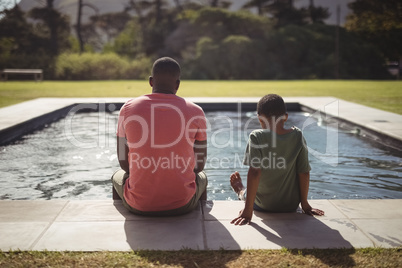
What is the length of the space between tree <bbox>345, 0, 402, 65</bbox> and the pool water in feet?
108

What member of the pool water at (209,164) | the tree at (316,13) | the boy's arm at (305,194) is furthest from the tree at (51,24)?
the boy's arm at (305,194)

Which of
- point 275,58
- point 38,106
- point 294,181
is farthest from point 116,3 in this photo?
point 294,181

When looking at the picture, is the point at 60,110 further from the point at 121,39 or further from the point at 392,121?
the point at 121,39

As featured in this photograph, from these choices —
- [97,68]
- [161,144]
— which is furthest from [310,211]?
[97,68]

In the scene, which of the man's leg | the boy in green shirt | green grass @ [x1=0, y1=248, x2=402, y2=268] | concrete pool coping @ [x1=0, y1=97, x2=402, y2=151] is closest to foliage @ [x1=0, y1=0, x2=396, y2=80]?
concrete pool coping @ [x1=0, y1=97, x2=402, y2=151]

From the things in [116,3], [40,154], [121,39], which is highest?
[116,3]

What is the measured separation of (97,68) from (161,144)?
30046 mm

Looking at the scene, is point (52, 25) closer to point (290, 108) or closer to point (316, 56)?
point (316, 56)

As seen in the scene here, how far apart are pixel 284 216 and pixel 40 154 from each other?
4823 millimetres

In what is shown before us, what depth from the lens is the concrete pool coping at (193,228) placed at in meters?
2.75

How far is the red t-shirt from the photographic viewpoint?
9.71 feet

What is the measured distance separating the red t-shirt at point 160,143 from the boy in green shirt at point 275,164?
0.43 metres

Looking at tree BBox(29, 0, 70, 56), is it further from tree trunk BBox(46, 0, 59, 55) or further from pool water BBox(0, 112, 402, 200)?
pool water BBox(0, 112, 402, 200)

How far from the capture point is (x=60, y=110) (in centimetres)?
1064
